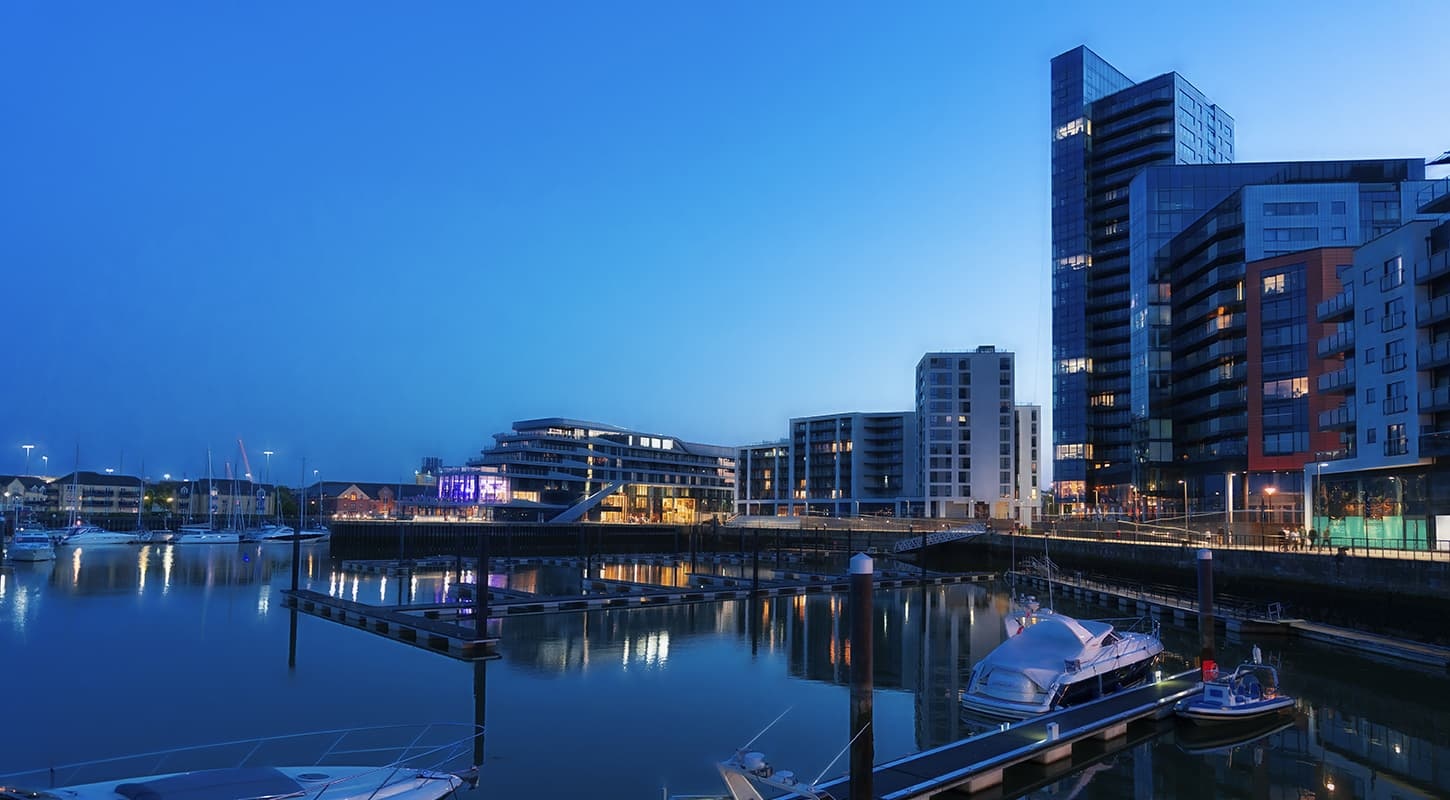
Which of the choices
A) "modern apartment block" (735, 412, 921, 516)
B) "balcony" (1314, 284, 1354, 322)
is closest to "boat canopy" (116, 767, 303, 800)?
"balcony" (1314, 284, 1354, 322)

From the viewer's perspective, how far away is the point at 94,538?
117625mm

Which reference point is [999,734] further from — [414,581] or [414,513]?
[414,513]

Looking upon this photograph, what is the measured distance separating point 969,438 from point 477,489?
7483 cm

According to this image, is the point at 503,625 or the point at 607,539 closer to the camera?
the point at 503,625

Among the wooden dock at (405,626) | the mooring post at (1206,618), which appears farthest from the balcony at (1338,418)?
the wooden dock at (405,626)

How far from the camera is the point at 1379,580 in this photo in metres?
37.4

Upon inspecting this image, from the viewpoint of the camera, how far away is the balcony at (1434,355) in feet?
145

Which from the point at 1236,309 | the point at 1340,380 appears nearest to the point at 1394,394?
the point at 1340,380

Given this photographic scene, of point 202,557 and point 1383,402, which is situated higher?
point 1383,402

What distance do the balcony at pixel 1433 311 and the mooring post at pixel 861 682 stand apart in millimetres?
43676

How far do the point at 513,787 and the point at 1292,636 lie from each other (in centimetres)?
3313

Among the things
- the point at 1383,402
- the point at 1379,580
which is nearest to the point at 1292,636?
the point at 1379,580

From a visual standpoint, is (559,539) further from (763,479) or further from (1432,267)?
(1432,267)

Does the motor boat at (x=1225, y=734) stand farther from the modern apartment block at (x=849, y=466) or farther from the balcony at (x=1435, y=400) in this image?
the modern apartment block at (x=849, y=466)
